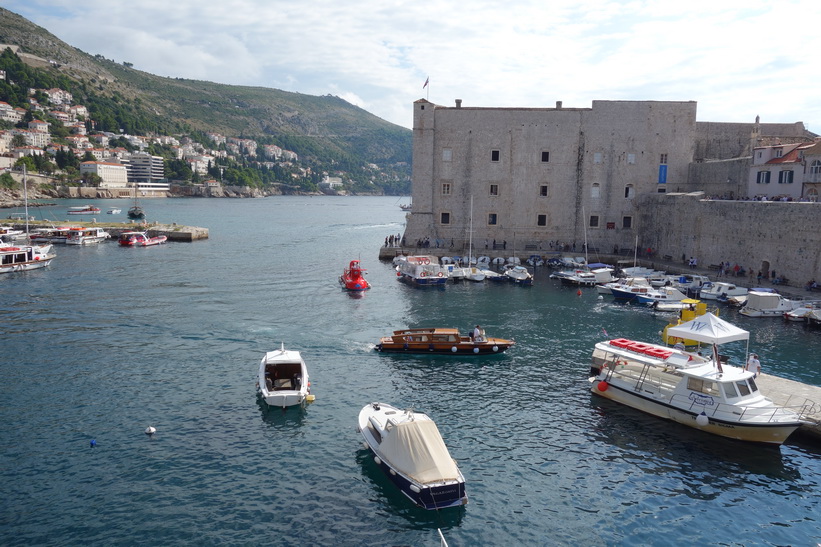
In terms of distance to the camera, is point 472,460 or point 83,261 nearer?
point 472,460

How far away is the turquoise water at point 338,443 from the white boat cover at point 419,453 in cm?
82

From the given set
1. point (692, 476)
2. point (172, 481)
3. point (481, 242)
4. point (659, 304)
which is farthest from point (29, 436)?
point (481, 242)

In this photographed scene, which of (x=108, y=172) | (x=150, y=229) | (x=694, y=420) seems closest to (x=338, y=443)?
(x=694, y=420)

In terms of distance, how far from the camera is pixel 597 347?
969 inches

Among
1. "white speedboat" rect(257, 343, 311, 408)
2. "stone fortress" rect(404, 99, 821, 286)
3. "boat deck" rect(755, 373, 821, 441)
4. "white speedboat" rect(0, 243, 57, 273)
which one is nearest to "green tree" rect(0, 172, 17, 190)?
"white speedboat" rect(0, 243, 57, 273)

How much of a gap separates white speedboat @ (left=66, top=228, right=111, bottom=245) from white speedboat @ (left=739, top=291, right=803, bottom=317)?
6345 centimetres

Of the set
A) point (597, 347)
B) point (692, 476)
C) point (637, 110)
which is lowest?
point (692, 476)

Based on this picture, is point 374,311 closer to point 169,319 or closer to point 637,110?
point 169,319

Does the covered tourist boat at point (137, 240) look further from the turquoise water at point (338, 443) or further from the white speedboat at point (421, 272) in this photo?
the white speedboat at point (421, 272)

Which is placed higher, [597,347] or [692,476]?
[597,347]

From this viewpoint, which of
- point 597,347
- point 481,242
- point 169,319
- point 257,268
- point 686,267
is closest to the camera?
point 597,347

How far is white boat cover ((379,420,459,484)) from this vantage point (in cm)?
1489

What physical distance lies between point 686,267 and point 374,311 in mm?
26988

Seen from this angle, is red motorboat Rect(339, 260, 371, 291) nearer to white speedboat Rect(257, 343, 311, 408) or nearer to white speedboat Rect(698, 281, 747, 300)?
white speedboat Rect(257, 343, 311, 408)
